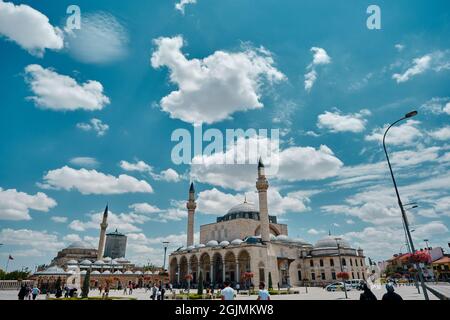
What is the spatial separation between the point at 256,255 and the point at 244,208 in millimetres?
15790

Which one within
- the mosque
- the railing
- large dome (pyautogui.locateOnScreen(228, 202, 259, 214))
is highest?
large dome (pyautogui.locateOnScreen(228, 202, 259, 214))

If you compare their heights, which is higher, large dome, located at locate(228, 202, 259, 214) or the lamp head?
large dome, located at locate(228, 202, 259, 214)

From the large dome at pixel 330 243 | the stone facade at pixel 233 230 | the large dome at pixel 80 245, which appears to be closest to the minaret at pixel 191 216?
the stone facade at pixel 233 230

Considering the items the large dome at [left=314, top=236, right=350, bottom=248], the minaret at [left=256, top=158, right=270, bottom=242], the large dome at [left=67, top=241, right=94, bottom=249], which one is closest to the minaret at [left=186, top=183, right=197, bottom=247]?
the minaret at [left=256, top=158, right=270, bottom=242]

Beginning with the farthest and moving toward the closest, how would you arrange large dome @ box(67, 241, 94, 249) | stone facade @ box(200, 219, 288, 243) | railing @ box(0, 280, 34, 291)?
large dome @ box(67, 241, 94, 249)
stone facade @ box(200, 219, 288, 243)
railing @ box(0, 280, 34, 291)

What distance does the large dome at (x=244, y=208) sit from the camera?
178 ft

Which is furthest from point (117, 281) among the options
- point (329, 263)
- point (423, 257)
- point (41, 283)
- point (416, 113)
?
point (416, 113)

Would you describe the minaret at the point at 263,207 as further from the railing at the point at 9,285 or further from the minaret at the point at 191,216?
the railing at the point at 9,285

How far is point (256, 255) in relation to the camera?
39375mm

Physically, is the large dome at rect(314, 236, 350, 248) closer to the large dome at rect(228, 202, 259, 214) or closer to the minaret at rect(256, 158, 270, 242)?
the large dome at rect(228, 202, 259, 214)

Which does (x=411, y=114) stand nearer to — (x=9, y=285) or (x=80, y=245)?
(x=9, y=285)

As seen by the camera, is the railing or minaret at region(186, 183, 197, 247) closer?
the railing

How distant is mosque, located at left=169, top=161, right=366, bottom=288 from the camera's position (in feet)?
134
